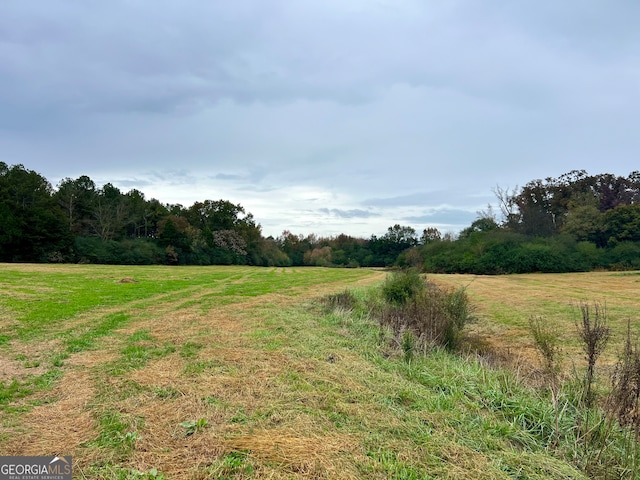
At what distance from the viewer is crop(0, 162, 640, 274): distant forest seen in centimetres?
4188

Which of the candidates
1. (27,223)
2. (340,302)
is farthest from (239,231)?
(340,302)

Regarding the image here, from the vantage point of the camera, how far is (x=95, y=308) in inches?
424

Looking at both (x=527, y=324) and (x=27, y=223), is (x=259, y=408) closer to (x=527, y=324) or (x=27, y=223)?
(x=527, y=324)

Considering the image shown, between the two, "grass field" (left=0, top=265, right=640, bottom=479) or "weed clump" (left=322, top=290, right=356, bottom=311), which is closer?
"grass field" (left=0, top=265, right=640, bottom=479)

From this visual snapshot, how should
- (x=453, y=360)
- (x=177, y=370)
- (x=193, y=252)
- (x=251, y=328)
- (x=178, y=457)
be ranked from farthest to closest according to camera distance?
(x=193, y=252)
(x=251, y=328)
(x=453, y=360)
(x=177, y=370)
(x=178, y=457)

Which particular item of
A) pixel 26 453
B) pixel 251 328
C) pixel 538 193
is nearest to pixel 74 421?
pixel 26 453

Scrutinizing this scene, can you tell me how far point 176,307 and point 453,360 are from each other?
9.08 metres

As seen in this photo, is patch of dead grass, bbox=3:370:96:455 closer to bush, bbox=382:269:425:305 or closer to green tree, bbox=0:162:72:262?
bush, bbox=382:269:425:305

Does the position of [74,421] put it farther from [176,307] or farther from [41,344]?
[176,307]

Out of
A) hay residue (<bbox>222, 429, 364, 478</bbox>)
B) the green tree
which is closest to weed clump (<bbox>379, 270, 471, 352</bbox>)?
hay residue (<bbox>222, 429, 364, 478</bbox>)

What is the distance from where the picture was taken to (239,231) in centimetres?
6562

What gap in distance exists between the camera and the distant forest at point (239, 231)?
41875 mm

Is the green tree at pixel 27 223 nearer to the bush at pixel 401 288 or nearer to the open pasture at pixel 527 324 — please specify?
the bush at pixel 401 288

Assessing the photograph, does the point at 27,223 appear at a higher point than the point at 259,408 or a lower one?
higher
